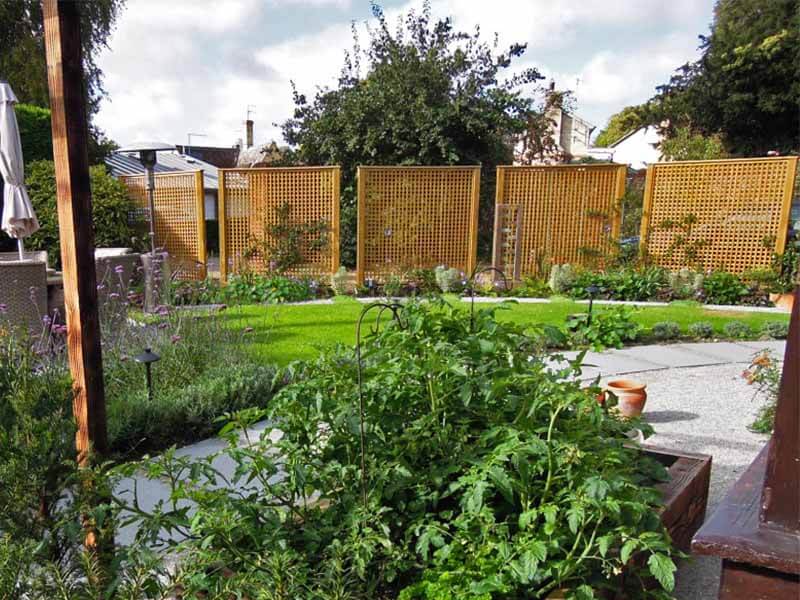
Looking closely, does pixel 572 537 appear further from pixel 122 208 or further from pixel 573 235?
pixel 122 208

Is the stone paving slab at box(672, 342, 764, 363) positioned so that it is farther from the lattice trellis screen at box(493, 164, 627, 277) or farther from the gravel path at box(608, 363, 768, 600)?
the lattice trellis screen at box(493, 164, 627, 277)

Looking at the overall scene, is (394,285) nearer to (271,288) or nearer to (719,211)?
(271,288)

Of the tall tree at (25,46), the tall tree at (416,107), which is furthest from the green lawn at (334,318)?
the tall tree at (25,46)

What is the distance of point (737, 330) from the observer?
5.68 meters

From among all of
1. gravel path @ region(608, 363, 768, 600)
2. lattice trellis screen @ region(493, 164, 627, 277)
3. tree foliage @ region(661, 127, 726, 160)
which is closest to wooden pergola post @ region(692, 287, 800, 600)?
gravel path @ region(608, 363, 768, 600)

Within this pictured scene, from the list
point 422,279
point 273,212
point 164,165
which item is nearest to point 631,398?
point 422,279

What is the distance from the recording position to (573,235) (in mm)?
9031

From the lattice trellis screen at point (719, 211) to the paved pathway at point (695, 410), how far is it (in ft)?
10.6

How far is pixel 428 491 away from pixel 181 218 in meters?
8.80

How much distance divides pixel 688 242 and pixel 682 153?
6.38 metres

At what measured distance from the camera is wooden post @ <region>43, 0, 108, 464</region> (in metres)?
1.48

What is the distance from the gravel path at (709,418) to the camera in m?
2.87

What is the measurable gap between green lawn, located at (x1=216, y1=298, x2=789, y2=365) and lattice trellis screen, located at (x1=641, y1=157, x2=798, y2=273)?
1.50 m

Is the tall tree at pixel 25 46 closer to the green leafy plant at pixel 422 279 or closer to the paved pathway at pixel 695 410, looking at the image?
the green leafy plant at pixel 422 279
